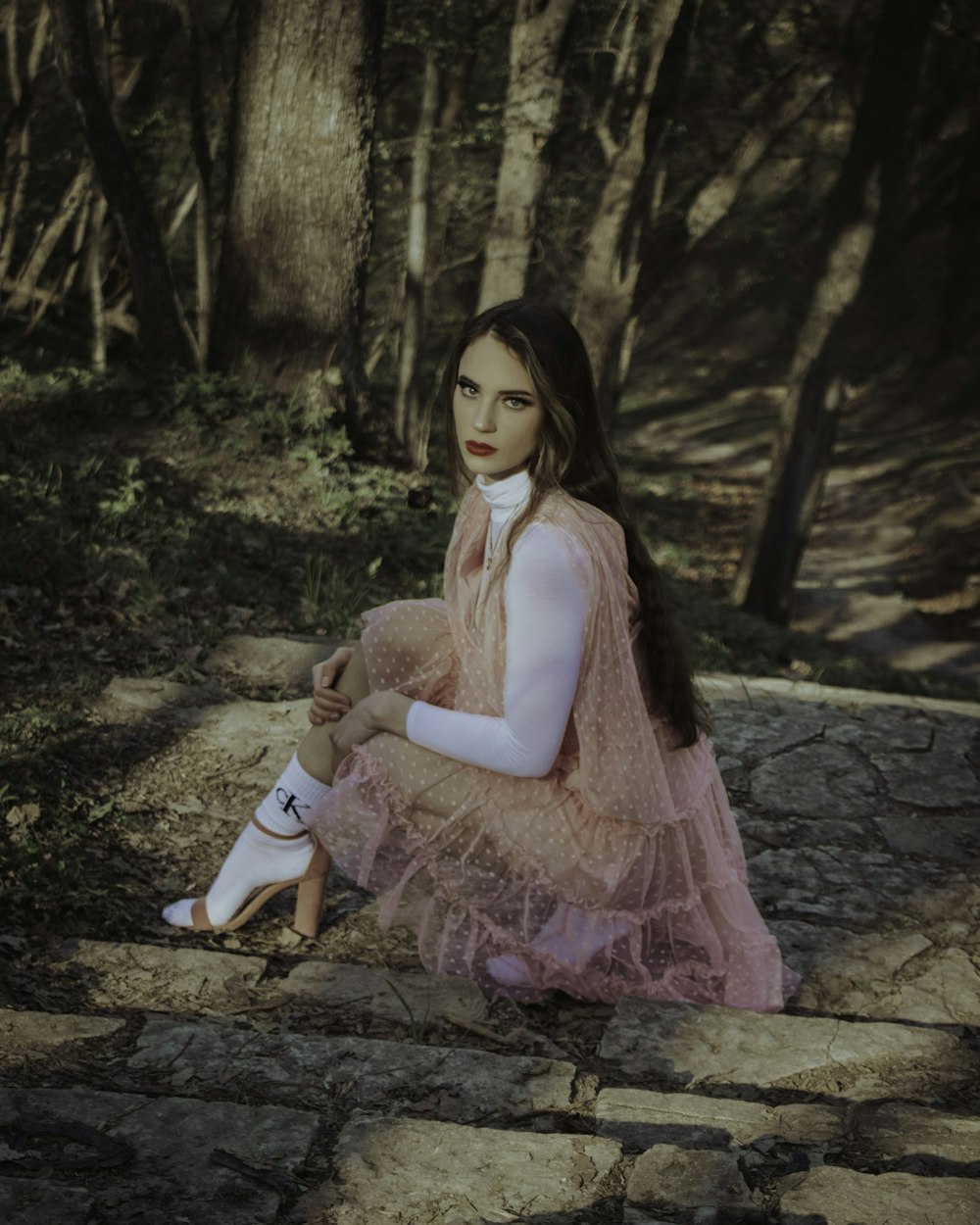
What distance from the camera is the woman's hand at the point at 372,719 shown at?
9.64 ft

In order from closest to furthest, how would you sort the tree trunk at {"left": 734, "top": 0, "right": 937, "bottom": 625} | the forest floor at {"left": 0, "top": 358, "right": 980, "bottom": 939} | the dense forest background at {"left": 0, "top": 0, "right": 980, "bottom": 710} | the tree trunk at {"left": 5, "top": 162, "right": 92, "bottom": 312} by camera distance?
1. the forest floor at {"left": 0, "top": 358, "right": 980, "bottom": 939}
2. the dense forest background at {"left": 0, "top": 0, "right": 980, "bottom": 710}
3. the tree trunk at {"left": 5, "top": 162, "right": 92, "bottom": 312}
4. the tree trunk at {"left": 734, "top": 0, "right": 937, "bottom": 625}

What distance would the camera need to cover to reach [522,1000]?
312 centimetres

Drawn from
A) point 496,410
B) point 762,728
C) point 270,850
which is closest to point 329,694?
point 270,850

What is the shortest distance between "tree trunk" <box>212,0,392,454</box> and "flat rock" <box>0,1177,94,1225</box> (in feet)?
20.0

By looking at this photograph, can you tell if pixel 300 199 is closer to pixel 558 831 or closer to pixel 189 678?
pixel 189 678

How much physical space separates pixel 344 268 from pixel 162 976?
17.5ft

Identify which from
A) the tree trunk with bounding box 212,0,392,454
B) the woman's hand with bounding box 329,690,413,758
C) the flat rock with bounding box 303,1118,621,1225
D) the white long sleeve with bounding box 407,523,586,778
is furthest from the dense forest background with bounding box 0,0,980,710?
the flat rock with bounding box 303,1118,621,1225

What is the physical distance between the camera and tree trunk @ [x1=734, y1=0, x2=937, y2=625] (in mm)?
10672

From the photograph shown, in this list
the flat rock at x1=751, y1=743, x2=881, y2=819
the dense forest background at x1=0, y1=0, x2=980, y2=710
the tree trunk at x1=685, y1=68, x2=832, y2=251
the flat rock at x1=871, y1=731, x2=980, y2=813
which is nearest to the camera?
the flat rock at x1=751, y1=743, x2=881, y2=819

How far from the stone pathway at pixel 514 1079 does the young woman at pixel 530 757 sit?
18cm

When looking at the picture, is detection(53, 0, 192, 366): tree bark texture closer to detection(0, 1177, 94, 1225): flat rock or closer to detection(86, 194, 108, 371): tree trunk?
detection(86, 194, 108, 371): tree trunk

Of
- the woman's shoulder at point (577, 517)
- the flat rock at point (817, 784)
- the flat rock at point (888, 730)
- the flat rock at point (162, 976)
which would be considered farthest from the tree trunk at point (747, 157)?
the flat rock at point (162, 976)

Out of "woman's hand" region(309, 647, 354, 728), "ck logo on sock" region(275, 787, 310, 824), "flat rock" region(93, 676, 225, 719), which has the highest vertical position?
"woman's hand" region(309, 647, 354, 728)

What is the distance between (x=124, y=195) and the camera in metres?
7.42
